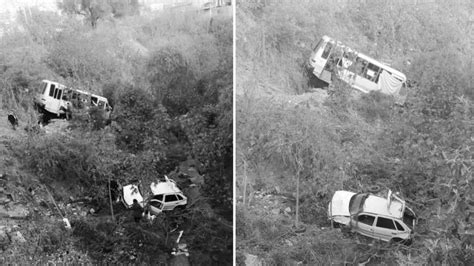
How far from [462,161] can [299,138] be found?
0.59m

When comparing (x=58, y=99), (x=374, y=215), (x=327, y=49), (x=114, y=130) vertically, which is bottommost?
(x=374, y=215)

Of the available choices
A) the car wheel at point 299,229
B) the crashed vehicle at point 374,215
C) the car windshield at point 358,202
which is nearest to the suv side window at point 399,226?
A: the crashed vehicle at point 374,215

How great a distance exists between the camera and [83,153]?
77.5 inches

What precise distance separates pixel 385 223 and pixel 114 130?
3.52 ft

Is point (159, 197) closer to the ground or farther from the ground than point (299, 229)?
farther from the ground

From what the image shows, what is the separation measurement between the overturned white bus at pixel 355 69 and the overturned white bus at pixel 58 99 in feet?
2.82

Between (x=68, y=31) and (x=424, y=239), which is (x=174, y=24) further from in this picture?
(x=424, y=239)

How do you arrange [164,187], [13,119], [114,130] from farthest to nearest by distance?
[164,187]
[114,130]
[13,119]

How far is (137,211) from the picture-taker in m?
2.10

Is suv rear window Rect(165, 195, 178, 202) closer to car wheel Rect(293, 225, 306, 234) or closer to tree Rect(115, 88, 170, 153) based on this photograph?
tree Rect(115, 88, 170, 153)

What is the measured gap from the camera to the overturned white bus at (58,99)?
1871mm

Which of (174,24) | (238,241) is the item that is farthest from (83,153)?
(238,241)

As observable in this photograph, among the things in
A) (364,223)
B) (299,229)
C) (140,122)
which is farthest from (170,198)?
(364,223)

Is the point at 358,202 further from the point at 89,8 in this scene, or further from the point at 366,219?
the point at 89,8
